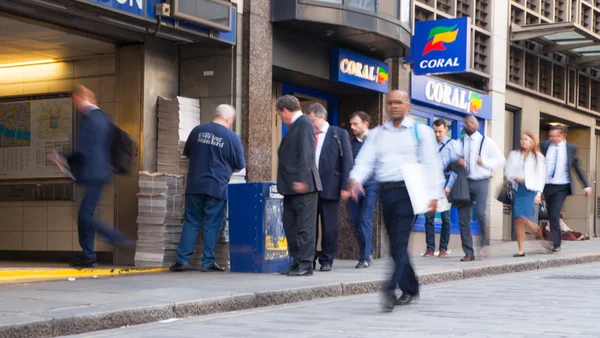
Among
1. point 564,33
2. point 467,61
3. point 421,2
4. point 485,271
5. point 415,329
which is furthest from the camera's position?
point 564,33

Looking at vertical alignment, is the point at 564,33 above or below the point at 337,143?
above

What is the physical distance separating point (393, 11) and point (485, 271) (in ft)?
13.0

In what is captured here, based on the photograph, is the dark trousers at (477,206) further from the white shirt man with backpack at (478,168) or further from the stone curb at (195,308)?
the stone curb at (195,308)

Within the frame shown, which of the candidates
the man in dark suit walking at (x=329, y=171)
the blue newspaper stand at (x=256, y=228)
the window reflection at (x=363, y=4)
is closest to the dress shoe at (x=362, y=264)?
the man in dark suit walking at (x=329, y=171)

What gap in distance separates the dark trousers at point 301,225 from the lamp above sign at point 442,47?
5.87 metres

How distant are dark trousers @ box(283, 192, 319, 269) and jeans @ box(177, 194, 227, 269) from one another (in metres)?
0.90

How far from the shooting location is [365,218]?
12164 millimetres

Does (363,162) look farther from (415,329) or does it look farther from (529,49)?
(529,49)

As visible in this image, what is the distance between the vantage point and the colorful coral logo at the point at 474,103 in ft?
59.6

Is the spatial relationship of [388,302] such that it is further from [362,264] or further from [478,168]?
[478,168]

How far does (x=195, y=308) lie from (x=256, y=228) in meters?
2.92

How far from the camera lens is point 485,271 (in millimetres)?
12352

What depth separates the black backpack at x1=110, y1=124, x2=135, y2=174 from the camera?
32.7 ft

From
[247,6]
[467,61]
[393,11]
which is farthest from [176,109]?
[467,61]
